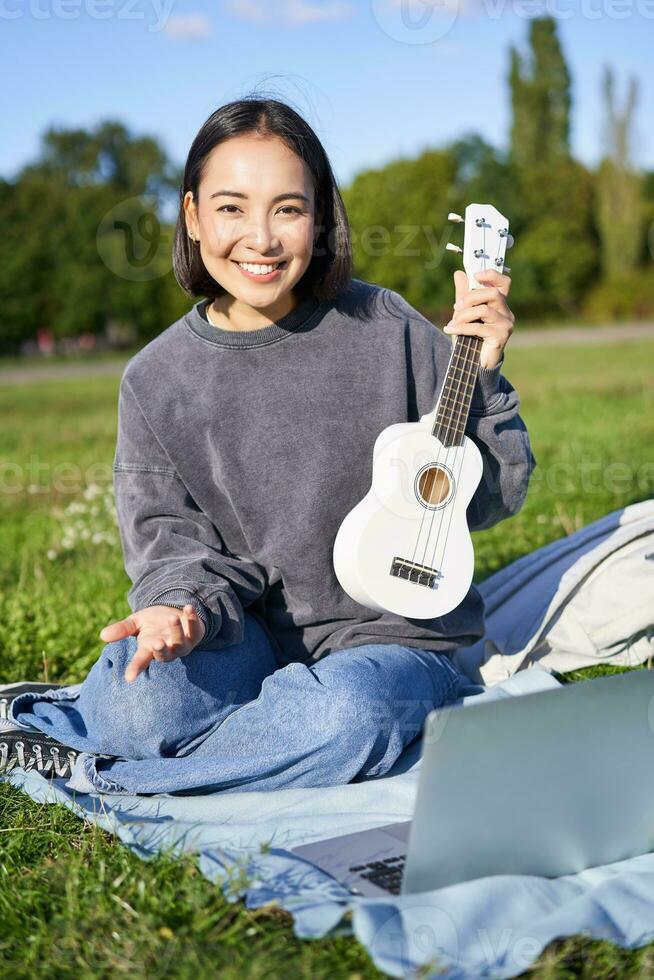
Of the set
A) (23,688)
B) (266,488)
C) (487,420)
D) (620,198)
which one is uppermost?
(620,198)

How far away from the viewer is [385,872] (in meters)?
2.25

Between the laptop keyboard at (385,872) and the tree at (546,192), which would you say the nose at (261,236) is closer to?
the laptop keyboard at (385,872)

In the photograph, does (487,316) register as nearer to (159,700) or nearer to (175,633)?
(175,633)

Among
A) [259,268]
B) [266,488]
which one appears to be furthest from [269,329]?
[266,488]

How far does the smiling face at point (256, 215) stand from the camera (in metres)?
2.79

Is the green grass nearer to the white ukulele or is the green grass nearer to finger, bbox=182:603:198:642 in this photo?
finger, bbox=182:603:198:642

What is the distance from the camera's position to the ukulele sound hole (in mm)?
2902

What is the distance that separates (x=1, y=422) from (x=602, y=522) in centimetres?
1086

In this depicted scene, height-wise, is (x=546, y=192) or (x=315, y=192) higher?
(x=546, y=192)

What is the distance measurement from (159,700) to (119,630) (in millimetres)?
325

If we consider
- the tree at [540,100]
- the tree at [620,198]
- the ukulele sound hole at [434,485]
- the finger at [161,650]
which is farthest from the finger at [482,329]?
the tree at [540,100]

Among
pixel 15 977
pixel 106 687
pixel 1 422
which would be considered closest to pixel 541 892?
pixel 15 977

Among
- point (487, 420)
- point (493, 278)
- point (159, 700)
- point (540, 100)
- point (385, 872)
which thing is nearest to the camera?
point (385, 872)

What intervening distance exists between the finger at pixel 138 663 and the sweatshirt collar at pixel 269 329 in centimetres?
92
